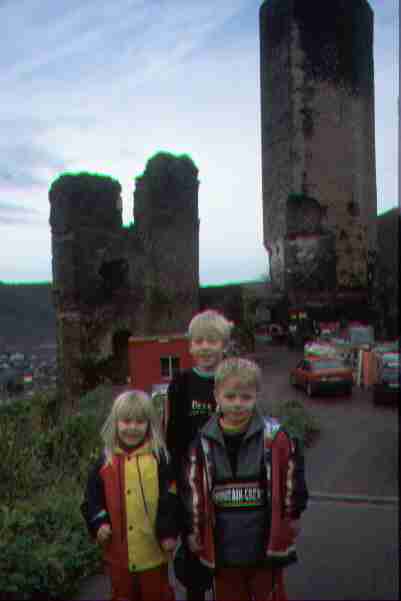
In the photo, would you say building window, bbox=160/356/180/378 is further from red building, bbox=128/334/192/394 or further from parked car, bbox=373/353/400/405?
parked car, bbox=373/353/400/405

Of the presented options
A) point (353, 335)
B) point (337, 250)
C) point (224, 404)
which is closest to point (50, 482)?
point (224, 404)

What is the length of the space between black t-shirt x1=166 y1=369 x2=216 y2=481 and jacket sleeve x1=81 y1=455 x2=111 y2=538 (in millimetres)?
426

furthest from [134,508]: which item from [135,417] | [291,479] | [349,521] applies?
[349,521]

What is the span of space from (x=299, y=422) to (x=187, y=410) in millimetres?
5035

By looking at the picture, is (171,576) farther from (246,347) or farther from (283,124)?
(283,124)

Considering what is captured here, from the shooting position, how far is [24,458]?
5.25m

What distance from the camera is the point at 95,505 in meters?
2.80

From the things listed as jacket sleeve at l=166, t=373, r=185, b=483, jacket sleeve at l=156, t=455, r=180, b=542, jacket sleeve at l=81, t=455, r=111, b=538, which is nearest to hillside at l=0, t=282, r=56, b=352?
jacket sleeve at l=166, t=373, r=185, b=483

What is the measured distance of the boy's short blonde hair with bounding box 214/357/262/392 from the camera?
8.82ft

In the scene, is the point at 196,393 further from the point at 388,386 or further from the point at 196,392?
the point at 388,386

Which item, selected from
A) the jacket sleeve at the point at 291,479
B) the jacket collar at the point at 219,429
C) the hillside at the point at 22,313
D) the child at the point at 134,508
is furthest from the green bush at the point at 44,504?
the hillside at the point at 22,313

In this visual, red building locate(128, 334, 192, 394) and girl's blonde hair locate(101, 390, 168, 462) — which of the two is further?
red building locate(128, 334, 192, 394)

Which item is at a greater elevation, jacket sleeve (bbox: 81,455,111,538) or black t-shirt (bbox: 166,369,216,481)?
black t-shirt (bbox: 166,369,216,481)

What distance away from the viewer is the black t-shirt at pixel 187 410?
3.05 meters
